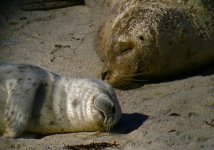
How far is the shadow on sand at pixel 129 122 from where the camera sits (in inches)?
141

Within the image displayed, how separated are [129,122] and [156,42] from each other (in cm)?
98

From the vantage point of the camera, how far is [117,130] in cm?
357

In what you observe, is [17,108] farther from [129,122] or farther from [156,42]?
[156,42]

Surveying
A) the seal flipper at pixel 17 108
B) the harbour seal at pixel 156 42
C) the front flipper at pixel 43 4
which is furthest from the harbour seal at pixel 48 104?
the front flipper at pixel 43 4

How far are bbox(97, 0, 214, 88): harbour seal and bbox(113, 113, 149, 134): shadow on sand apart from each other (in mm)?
607

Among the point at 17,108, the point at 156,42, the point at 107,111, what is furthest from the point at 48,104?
the point at 156,42

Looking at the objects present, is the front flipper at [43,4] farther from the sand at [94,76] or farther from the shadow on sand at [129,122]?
the shadow on sand at [129,122]

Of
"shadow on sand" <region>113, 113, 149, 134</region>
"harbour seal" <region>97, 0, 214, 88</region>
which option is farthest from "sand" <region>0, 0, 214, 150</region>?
"harbour seal" <region>97, 0, 214, 88</region>

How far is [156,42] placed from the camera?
446 centimetres

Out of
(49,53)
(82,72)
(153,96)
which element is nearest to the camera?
(153,96)

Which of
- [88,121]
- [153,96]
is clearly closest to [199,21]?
[153,96]

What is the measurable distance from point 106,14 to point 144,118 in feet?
6.06

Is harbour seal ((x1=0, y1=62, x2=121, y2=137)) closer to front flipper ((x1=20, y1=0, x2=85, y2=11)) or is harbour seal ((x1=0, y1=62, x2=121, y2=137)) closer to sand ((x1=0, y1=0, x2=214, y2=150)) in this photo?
sand ((x1=0, y1=0, x2=214, y2=150))

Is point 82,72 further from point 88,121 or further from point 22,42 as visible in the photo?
point 88,121
